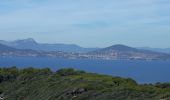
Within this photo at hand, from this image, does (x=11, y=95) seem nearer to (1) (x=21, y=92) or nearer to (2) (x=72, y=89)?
(1) (x=21, y=92)

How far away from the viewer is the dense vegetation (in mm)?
31672

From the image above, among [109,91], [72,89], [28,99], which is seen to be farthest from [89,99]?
[28,99]

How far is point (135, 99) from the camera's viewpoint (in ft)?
94.9

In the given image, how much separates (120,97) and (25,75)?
24.0 m

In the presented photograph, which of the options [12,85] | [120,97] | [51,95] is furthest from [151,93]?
[12,85]

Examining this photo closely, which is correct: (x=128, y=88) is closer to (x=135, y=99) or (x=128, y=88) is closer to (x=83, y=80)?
(x=135, y=99)

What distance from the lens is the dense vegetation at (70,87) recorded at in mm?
31672

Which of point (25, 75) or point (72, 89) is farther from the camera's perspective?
point (25, 75)

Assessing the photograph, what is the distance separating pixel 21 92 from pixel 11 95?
107 cm

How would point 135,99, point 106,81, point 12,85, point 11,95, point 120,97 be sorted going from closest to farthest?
point 135,99 → point 120,97 → point 106,81 → point 11,95 → point 12,85

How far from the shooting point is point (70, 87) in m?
38.6

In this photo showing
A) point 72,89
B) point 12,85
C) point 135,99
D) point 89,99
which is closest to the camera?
point 135,99

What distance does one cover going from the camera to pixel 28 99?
41312 millimetres

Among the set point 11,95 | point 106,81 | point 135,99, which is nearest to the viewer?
point 135,99
